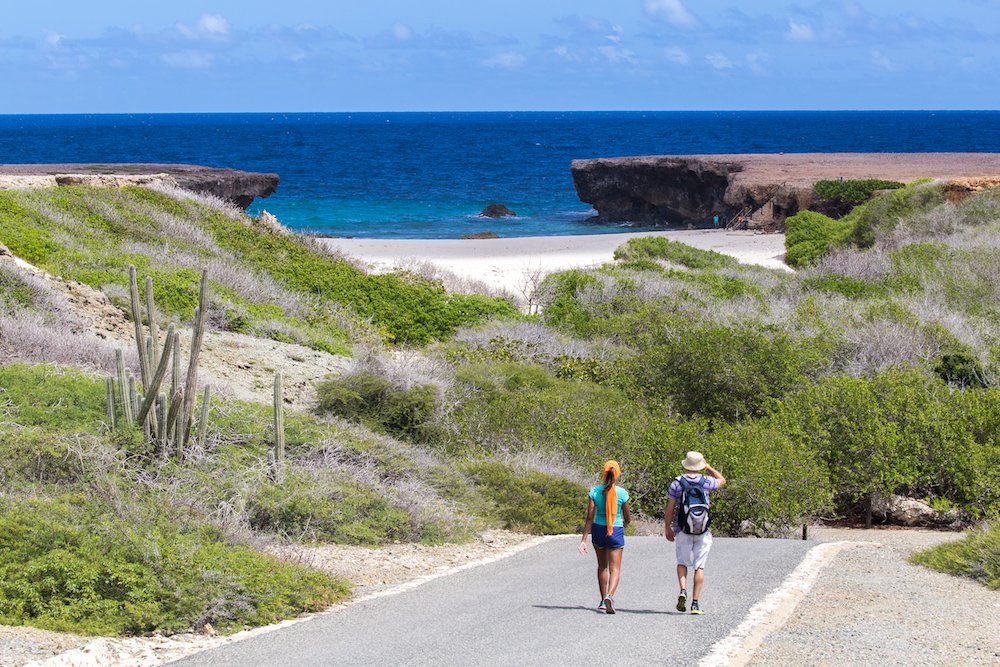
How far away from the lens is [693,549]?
7988 millimetres

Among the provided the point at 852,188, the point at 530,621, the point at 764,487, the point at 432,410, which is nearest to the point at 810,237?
the point at 852,188

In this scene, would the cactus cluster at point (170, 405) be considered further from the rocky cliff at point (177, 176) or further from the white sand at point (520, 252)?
the rocky cliff at point (177, 176)

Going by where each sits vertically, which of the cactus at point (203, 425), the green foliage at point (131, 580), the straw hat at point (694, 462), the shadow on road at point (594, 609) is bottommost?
the shadow on road at point (594, 609)

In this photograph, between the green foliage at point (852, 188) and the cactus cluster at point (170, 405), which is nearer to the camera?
the cactus cluster at point (170, 405)

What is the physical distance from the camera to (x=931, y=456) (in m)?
12.9

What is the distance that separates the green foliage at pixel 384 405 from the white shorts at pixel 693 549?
19.3 feet

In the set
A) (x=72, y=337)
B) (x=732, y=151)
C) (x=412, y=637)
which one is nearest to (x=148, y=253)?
(x=72, y=337)

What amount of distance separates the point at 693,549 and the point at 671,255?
2222 centimetres

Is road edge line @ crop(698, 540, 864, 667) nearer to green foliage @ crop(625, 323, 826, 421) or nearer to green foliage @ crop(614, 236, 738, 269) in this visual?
green foliage @ crop(625, 323, 826, 421)

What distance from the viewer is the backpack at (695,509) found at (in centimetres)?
799

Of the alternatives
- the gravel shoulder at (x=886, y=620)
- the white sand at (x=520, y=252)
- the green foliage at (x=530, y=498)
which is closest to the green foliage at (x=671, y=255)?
the white sand at (x=520, y=252)

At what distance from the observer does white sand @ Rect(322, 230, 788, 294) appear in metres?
28.9

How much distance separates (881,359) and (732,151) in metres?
101

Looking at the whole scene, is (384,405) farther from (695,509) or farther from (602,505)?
(695,509)
